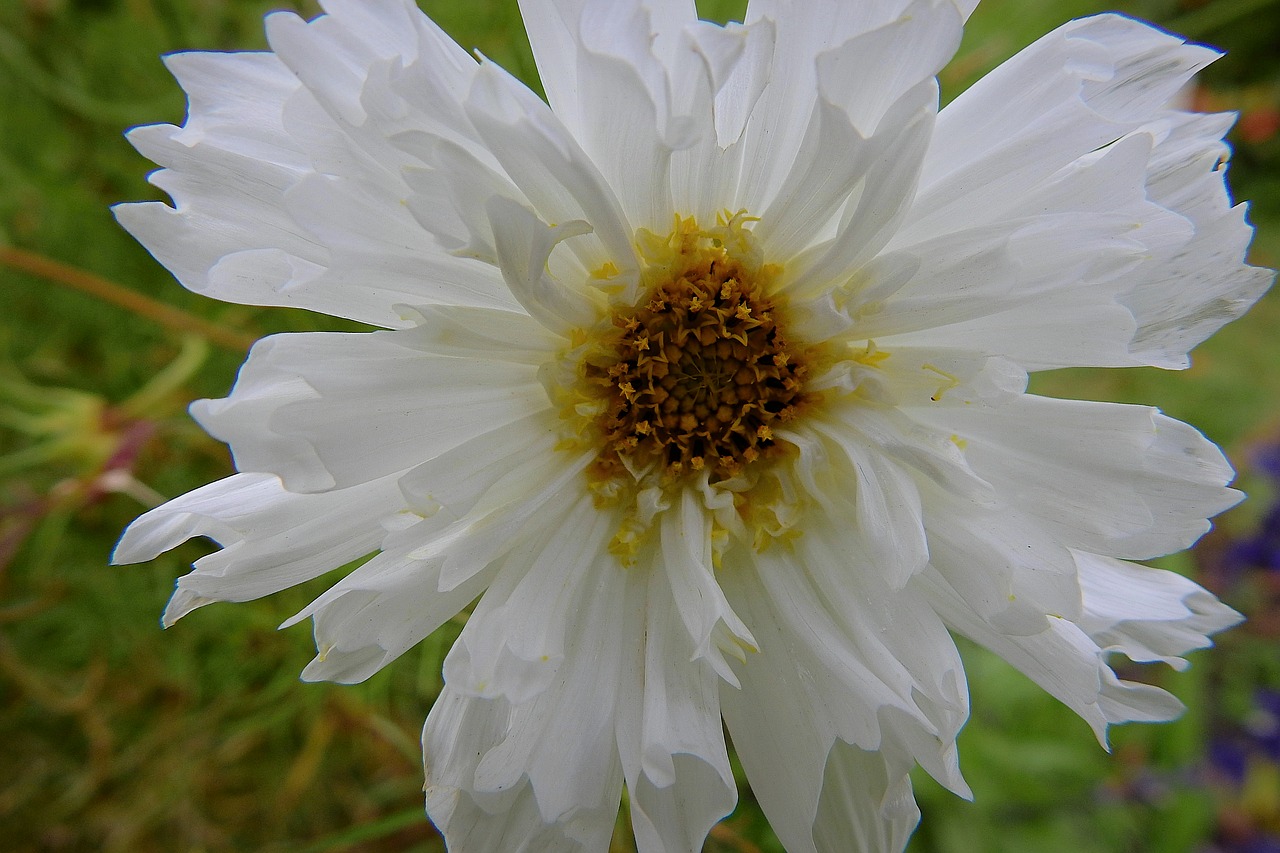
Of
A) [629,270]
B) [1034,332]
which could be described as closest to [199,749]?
[629,270]

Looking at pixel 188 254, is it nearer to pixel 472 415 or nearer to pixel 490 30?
pixel 472 415

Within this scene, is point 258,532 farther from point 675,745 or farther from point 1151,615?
point 1151,615

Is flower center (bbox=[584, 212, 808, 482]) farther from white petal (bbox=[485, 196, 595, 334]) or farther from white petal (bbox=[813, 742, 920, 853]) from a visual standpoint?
→ white petal (bbox=[813, 742, 920, 853])

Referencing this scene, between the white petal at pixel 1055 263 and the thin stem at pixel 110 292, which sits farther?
the thin stem at pixel 110 292

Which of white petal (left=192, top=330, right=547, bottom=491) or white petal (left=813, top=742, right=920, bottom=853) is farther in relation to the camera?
white petal (left=813, top=742, right=920, bottom=853)

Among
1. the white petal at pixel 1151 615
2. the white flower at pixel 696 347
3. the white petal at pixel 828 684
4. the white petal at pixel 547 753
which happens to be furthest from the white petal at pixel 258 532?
the white petal at pixel 1151 615

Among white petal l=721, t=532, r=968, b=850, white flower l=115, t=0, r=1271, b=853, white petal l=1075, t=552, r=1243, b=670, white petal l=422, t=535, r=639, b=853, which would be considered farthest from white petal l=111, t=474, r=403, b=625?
white petal l=1075, t=552, r=1243, b=670

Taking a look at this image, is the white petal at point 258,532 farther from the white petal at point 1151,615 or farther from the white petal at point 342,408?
the white petal at point 1151,615

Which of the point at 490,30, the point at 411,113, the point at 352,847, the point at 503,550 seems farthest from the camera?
the point at 352,847
